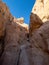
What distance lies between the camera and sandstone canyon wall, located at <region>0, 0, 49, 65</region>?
18250 millimetres

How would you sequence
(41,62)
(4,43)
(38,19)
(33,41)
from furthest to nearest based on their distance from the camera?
(4,43)
(38,19)
(33,41)
(41,62)

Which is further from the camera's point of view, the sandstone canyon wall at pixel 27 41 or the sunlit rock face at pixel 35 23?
the sunlit rock face at pixel 35 23

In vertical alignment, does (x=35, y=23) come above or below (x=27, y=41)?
above

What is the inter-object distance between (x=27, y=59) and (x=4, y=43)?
32.3 ft

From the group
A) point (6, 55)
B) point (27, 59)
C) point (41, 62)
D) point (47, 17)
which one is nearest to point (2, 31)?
point (6, 55)

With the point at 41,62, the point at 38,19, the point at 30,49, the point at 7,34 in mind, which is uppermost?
the point at 38,19

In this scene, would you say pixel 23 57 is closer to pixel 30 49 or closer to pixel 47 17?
pixel 30 49

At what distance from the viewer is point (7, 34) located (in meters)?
29.0

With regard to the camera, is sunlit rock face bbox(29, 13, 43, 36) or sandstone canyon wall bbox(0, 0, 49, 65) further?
sunlit rock face bbox(29, 13, 43, 36)

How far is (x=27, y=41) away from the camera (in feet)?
80.4

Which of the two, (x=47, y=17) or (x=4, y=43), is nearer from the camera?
(x=47, y=17)

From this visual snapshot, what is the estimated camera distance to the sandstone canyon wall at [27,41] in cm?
1825

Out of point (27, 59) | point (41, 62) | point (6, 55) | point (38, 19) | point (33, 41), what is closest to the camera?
point (41, 62)

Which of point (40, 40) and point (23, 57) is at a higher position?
point (40, 40)
